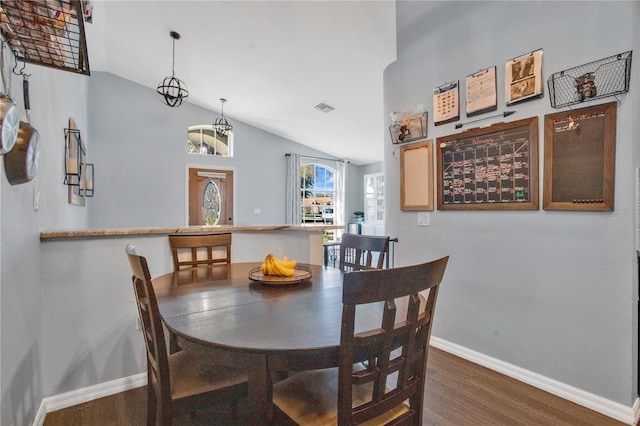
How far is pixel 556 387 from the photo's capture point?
198cm

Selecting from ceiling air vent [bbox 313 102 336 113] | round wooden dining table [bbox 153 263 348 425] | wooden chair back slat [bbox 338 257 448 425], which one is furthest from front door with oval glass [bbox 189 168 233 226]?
wooden chair back slat [bbox 338 257 448 425]

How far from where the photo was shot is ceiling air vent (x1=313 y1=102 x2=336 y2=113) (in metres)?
5.07

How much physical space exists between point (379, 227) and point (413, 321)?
7090 millimetres

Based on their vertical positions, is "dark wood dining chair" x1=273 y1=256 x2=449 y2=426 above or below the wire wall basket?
below

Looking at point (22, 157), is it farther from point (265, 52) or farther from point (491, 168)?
point (265, 52)

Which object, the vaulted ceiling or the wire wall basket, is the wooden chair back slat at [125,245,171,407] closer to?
the wire wall basket

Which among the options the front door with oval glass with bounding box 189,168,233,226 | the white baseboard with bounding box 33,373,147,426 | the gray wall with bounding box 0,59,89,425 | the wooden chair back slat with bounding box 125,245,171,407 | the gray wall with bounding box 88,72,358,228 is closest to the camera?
the wooden chair back slat with bounding box 125,245,171,407

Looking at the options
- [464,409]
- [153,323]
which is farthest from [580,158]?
[153,323]

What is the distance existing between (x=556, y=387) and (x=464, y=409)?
67cm

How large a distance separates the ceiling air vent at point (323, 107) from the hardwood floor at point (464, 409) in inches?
164

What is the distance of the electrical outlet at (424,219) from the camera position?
109 inches

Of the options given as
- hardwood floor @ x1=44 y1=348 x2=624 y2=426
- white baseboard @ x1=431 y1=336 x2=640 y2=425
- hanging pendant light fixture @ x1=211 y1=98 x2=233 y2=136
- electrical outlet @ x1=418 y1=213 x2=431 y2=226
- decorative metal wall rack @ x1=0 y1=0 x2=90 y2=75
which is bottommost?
hardwood floor @ x1=44 y1=348 x2=624 y2=426

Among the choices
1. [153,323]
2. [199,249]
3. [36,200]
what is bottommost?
[153,323]

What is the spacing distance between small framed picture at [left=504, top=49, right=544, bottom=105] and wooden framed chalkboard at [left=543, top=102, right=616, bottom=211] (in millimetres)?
210
